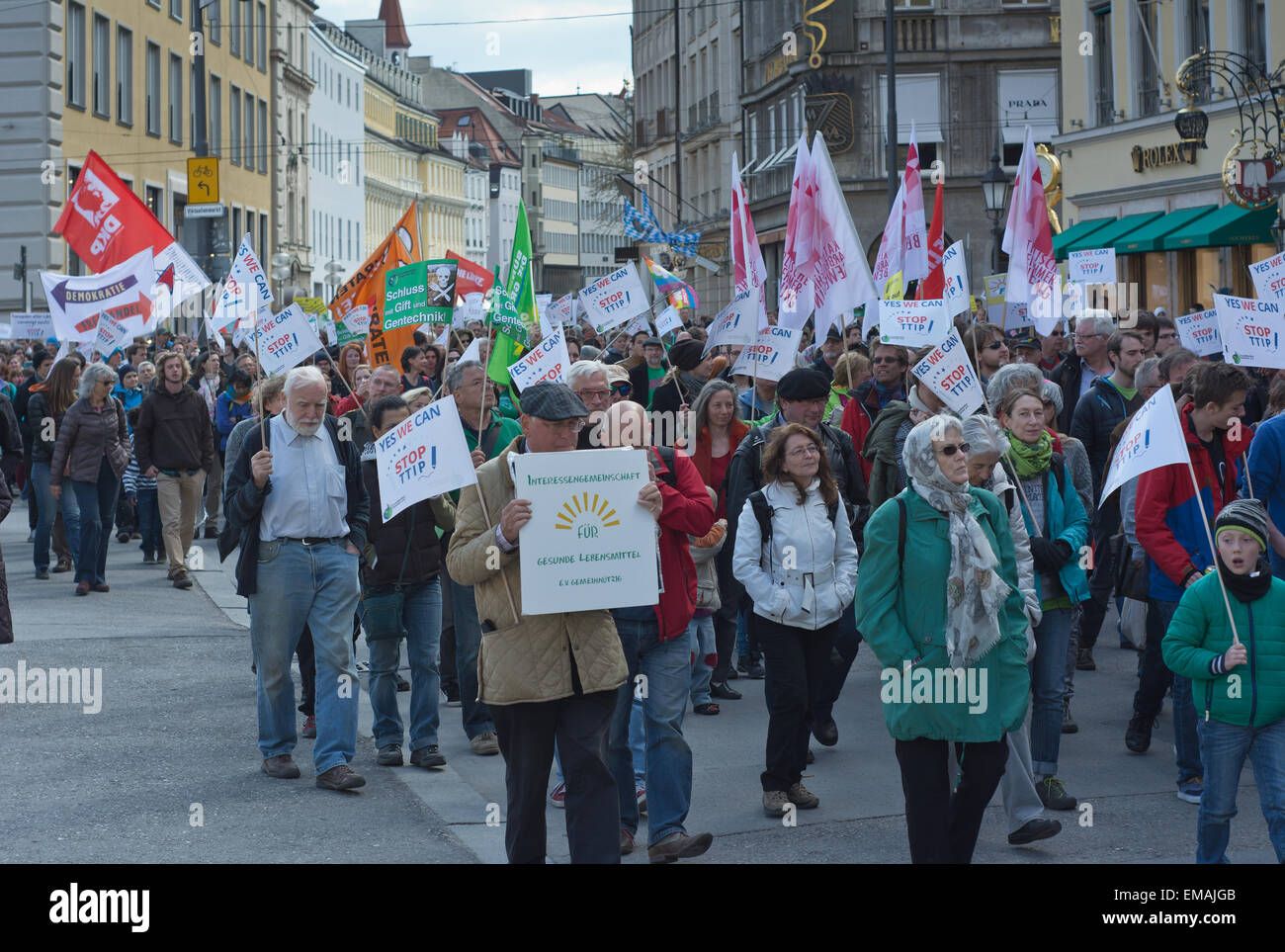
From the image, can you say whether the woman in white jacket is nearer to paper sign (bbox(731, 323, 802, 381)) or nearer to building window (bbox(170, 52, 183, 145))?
paper sign (bbox(731, 323, 802, 381))

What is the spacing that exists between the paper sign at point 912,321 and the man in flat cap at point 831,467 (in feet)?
7.03

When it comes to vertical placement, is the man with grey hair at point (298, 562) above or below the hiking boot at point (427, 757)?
above

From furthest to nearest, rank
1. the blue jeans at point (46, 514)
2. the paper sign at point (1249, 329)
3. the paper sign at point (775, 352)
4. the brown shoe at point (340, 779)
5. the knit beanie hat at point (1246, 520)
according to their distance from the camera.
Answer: the blue jeans at point (46, 514)
the paper sign at point (775, 352)
the paper sign at point (1249, 329)
the brown shoe at point (340, 779)
the knit beanie hat at point (1246, 520)

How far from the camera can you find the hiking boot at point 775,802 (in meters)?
7.96

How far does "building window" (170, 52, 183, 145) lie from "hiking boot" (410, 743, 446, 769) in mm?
39451

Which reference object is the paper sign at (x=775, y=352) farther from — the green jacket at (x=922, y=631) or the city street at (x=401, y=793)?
the green jacket at (x=922, y=631)

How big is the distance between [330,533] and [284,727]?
999mm

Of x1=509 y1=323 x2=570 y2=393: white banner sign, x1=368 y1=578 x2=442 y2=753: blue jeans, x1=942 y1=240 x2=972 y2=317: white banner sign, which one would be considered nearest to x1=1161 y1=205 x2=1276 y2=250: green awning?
x1=942 y1=240 x2=972 y2=317: white banner sign

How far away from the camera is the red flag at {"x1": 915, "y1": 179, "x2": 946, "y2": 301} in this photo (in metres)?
15.9

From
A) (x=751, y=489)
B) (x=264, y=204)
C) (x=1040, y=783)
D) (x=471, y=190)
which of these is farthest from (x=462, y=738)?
(x=471, y=190)

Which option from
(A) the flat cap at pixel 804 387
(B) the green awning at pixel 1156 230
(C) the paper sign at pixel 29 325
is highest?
(B) the green awning at pixel 1156 230

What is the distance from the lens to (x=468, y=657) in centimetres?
968

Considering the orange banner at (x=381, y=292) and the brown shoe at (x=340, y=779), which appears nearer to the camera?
the brown shoe at (x=340, y=779)

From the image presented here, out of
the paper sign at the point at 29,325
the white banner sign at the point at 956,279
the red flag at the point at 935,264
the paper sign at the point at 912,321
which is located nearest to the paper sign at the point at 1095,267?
the red flag at the point at 935,264
